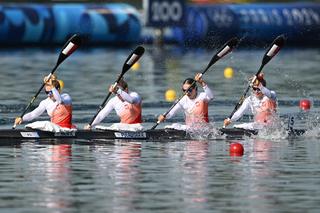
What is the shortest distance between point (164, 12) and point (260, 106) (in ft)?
117

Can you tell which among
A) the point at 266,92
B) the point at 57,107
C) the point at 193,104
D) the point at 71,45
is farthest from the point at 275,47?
the point at 57,107

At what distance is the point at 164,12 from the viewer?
65.8 meters

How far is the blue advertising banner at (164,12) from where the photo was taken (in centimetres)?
6506

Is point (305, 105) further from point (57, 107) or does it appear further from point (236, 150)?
point (236, 150)

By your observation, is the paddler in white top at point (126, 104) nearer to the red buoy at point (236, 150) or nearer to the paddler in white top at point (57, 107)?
the paddler in white top at point (57, 107)

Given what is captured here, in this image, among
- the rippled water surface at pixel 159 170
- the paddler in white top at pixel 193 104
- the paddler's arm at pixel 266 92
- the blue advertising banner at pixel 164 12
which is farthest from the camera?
the blue advertising banner at pixel 164 12

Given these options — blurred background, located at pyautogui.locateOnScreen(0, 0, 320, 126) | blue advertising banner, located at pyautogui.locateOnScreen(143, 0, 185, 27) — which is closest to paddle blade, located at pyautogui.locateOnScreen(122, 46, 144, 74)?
blurred background, located at pyautogui.locateOnScreen(0, 0, 320, 126)

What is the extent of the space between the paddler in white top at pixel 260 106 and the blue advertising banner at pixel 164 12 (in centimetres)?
3420

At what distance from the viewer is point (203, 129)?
2952cm

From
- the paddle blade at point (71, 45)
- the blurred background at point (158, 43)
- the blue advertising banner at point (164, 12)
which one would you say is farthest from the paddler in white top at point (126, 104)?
the blue advertising banner at point (164, 12)

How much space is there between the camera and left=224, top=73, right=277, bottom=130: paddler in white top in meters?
30.1

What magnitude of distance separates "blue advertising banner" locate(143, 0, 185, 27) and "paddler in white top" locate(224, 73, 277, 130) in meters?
34.2

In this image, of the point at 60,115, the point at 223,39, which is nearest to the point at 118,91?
the point at 60,115

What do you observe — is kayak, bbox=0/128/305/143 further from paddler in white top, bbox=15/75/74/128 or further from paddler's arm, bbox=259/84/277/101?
paddler's arm, bbox=259/84/277/101
